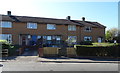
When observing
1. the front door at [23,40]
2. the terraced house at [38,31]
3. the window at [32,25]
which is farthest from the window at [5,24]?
the window at [32,25]

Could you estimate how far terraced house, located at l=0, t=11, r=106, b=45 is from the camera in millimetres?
26266

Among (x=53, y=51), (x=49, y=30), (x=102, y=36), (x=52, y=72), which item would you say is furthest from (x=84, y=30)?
(x=52, y=72)

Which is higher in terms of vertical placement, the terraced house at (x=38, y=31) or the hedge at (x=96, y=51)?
the terraced house at (x=38, y=31)

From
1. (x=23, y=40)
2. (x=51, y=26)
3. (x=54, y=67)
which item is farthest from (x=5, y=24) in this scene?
(x=54, y=67)

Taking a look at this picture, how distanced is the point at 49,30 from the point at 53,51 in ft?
38.0

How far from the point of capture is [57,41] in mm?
28828

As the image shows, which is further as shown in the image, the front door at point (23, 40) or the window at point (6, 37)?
the front door at point (23, 40)

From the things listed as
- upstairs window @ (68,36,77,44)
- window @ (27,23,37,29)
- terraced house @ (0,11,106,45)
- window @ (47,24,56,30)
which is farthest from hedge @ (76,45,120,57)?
window @ (27,23,37,29)

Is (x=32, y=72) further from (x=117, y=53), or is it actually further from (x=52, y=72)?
(x=117, y=53)

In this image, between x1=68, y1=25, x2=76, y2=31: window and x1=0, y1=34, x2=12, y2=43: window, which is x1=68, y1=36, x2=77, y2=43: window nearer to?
x1=68, y1=25, x2=76, y2=31: window

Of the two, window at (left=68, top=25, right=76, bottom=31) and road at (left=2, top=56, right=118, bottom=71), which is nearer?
road at (left=2, top=56, right=118, bottom=71)

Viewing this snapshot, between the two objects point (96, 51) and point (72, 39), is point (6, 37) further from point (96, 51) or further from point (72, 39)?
point (96, 51)

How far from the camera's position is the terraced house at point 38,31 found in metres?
26.3

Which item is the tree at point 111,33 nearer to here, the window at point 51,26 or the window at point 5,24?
the window at point 51,26
